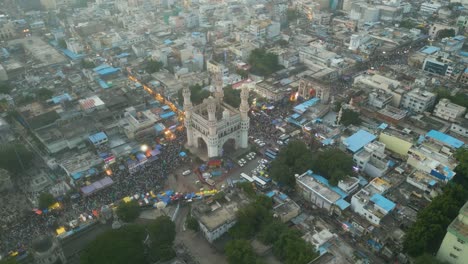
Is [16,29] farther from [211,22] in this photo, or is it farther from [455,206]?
[455,206]

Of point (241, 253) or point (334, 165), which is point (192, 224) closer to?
point (241, 253)

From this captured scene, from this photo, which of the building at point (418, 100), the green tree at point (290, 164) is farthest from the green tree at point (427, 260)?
the building at point (418, 100)

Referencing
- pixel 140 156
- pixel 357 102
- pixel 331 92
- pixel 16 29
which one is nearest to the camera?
pixel 140 156

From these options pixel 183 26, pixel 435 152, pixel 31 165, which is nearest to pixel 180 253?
pixel 31 165

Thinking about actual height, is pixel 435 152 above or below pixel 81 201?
above

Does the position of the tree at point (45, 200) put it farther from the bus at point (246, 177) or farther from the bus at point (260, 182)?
the bus at point (260, 182)

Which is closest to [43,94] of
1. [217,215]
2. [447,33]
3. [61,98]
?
[61,98]
